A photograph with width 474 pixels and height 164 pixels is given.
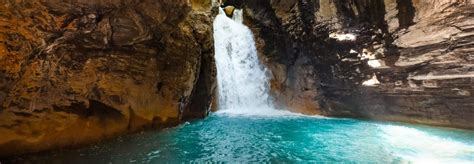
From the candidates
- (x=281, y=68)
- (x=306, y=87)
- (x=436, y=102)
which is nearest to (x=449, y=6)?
(x=436, y=102)

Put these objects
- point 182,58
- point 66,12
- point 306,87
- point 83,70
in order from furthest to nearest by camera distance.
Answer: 1. point 306,87
2. point 182,58
3. point 83,70
4. point 66,12

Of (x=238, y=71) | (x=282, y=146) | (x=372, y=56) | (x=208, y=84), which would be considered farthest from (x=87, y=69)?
(x=238, y=71)

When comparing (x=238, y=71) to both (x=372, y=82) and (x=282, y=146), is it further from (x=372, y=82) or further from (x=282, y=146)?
(x=282, y=146)

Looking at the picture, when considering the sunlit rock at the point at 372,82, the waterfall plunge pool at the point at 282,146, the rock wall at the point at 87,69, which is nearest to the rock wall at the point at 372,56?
the sunlit rock at the point at 372,82

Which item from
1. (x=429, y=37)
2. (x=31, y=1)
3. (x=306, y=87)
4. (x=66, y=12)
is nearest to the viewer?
(x=31, y=1)

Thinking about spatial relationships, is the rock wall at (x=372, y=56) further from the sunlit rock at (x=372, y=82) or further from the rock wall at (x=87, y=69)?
the rock wall at (x=87, y=69)

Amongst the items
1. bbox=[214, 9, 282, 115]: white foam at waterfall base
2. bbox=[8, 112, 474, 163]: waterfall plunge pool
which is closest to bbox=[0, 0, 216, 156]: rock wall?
bbox=[8, 112, 474, 163]: waterfall plunge pool

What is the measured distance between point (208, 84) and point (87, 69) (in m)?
5.88

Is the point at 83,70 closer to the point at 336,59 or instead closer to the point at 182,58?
the point at 182,58

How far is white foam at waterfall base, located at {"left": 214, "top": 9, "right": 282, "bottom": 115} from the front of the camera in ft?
53.2

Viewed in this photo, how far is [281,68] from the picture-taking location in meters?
16.6

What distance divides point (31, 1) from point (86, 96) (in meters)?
2.64

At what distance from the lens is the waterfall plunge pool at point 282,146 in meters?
6.56

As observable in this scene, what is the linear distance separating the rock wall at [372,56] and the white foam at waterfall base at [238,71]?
0.66m
